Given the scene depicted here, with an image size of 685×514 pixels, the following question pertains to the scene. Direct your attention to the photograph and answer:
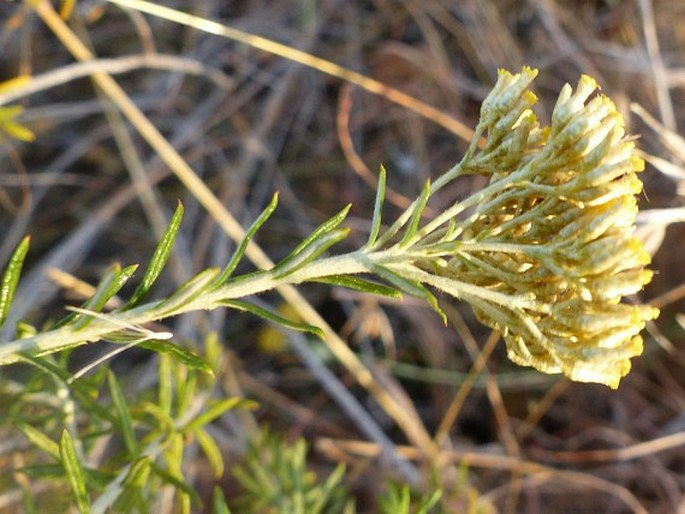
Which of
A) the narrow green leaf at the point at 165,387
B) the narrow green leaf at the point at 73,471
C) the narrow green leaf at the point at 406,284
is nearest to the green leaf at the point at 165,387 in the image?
the narrow green leaf at the point at 165,387

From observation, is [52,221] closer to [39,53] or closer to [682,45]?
[39,53]

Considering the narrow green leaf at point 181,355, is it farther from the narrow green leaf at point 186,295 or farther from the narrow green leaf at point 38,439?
the narrow green leaf at point 38,439

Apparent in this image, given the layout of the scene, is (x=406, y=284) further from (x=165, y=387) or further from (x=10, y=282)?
(x=165, y=387)

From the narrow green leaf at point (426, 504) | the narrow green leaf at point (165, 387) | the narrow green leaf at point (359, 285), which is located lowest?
the narrow green leaf at point (426, 504)

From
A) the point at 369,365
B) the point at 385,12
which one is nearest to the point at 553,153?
the point at 369,365

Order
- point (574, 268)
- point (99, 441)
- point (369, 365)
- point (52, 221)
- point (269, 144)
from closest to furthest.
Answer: point (574, 268)
point (99, 441)
point (369, 365)
point (52, 221)
point (269, 144)

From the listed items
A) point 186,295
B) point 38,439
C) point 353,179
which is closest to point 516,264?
point 186,295

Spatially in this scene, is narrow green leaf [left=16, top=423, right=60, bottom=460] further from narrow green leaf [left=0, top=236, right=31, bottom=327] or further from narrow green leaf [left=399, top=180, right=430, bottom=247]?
narrow green leaf [left=399, top=180, right=430, bottom=247]
